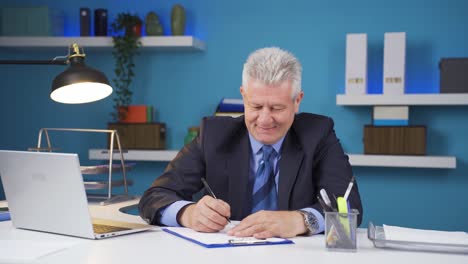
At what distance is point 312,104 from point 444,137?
0.84 meters

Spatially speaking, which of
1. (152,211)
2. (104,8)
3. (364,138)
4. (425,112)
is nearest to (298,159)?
(152,211)

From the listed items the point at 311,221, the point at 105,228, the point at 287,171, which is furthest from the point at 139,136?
the point at 311,221

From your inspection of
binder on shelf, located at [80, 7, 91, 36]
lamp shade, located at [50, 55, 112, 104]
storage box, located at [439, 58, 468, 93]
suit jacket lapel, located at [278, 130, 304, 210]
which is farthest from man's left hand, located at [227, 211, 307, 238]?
binder on shelf, located at [80, 7, 91, 36]

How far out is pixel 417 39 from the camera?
3.88m

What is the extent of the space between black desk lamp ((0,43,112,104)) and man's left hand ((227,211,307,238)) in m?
0.78

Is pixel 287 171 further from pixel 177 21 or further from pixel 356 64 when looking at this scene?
pixel 177 21

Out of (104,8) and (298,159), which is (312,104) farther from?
(298,159)

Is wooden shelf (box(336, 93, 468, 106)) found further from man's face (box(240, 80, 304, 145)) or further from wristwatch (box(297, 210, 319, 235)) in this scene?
wristwatch (box(297, 210, 319, 235))

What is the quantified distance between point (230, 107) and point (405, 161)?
110cm

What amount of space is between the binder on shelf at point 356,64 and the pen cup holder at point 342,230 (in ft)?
7.25

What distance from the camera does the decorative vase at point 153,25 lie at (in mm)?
4051

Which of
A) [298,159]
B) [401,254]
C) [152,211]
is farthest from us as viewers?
[298,159]

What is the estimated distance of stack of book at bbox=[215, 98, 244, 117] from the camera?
12.7ft

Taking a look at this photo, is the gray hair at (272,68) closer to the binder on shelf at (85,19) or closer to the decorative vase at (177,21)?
the decorative vase at (177,21)
